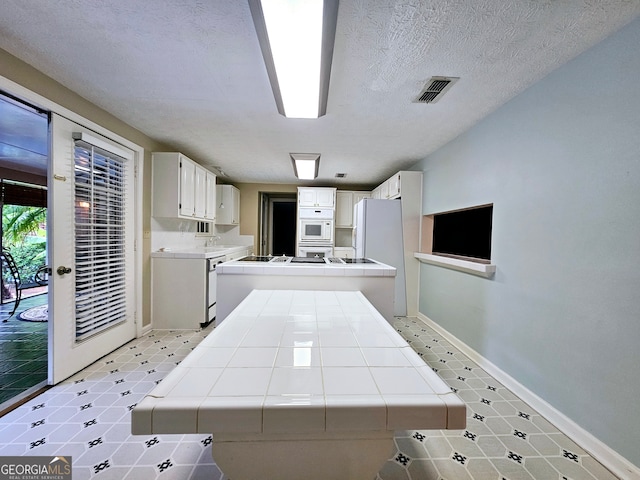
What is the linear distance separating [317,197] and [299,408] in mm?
4617

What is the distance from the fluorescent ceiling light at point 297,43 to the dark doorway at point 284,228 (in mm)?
5061

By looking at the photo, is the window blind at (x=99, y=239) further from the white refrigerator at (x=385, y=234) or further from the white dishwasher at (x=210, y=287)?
the white refrigerator at (x=385, y=234)

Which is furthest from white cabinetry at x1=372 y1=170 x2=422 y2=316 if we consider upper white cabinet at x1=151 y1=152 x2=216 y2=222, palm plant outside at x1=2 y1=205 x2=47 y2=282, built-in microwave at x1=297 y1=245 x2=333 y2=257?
palm plant outside at x1=2 y1=205 x2=47 y2=282

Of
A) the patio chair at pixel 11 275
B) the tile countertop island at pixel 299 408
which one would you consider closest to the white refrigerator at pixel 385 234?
the tile countertop island at pixel 299 408

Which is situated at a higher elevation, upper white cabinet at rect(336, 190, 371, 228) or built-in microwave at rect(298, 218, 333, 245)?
upper white cabinet at rect(336, 190, 371, 228)

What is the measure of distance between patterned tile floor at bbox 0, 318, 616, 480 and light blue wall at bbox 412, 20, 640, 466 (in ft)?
0.82

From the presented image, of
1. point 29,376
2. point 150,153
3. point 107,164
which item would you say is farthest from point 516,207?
point 29,376

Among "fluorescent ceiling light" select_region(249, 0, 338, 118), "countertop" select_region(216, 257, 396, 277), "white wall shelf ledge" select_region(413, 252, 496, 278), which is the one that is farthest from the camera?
"white wall shelf ledge" select_region(413, 252, 496, 278)

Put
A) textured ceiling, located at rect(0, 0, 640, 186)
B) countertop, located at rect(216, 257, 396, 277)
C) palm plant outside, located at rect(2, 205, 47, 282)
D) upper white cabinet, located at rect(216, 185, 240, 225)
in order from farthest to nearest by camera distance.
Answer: upper white cabinet, located at rect(216, 185, 240, 225), palm plant outside, located at rect(2, 205, 47, 282), countertop, located at rect(216, 257, 396, 277), textured ceiling, located at rect(0, 0, 640, 186)

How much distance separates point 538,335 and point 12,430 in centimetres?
329

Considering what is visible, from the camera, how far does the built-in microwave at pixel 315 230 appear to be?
502cm

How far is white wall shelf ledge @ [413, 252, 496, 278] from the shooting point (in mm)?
2229

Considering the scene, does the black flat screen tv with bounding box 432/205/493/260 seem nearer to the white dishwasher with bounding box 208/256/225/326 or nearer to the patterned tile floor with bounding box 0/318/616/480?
the patterned tile floor with bounding box 0/318/616/480

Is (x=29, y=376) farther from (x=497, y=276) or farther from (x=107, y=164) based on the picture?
(x=497, y=276)
